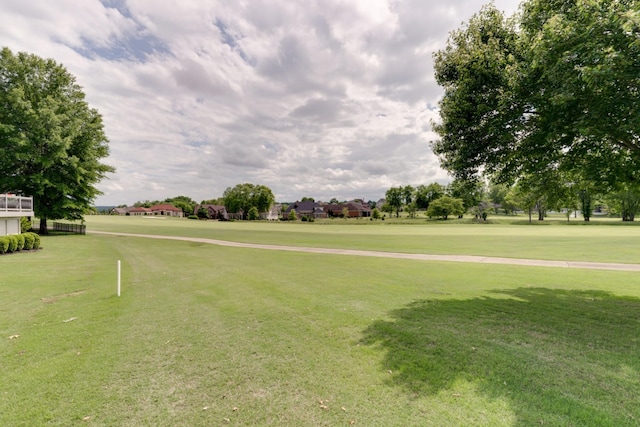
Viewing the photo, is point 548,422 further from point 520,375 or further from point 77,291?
point 77,291

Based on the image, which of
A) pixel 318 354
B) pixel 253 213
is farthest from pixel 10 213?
pixel 253 213

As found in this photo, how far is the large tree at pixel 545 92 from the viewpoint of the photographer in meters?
5.28

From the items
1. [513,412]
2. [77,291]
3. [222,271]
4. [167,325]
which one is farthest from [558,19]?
[77,291]

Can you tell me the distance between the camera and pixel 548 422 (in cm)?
363

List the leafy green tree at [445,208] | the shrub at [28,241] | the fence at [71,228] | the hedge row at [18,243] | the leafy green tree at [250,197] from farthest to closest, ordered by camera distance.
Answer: the leafy green tree at [250,197], the leafy green tree at [445,208], the fence at [71,228], the shrub at [28,241], the hedge row at [18,243]

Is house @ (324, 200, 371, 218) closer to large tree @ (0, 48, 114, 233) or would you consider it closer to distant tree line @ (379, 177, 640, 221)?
distant tree line @ (379, 177, 640, 221)

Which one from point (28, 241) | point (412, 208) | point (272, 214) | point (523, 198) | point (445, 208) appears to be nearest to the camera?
point (523, 198)

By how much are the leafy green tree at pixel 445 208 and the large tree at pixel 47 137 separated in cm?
8313

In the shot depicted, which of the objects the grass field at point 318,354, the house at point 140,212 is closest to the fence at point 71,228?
the grass field at point 318,354

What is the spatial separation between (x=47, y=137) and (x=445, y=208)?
88560mm

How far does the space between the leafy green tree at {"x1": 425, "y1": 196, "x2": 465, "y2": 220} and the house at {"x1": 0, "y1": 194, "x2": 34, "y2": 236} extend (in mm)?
89521

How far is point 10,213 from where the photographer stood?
21.8 metres

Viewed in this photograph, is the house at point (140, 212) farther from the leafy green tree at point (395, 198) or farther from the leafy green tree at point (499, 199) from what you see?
the leafy green tree at point (499, 199)

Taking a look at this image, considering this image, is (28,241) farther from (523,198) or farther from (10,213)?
(523,198)
